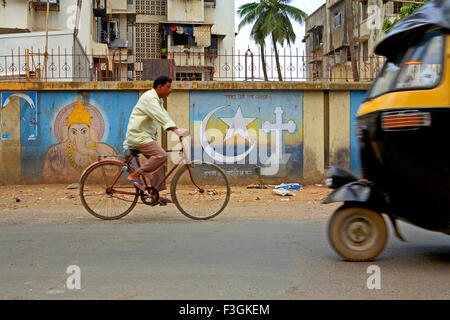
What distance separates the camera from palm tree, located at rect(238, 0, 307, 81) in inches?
1879

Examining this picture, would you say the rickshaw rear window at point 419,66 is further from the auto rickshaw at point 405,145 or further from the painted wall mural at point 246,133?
the painted wall mural at point 246,133

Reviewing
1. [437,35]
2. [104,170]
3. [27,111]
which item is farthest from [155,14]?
[437,35]

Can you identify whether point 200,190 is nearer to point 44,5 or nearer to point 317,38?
point 44,5

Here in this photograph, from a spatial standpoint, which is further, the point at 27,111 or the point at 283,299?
the point at 27,111

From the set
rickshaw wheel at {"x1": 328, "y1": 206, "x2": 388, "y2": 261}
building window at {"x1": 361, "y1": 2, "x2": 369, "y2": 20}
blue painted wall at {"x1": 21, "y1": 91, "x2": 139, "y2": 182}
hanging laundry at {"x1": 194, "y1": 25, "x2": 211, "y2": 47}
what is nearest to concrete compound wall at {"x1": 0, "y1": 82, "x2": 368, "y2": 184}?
blue painted wall at {"x1": 21, "y1": 91, "x2": 139, "y2": 182}

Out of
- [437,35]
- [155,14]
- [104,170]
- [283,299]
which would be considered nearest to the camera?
[283,299]

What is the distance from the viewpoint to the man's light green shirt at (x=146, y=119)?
652 cm

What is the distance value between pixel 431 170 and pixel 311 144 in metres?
8.11

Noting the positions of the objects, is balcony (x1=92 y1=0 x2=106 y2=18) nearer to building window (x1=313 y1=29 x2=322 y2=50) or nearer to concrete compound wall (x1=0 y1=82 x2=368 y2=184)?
building window (x1=313 y1=29 x2=322 y2=50)

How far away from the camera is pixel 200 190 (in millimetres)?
6672

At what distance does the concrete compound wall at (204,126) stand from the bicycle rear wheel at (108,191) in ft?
16.1

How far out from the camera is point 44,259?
4.46 meters

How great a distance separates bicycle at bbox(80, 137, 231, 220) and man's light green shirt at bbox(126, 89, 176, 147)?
23 centimetres

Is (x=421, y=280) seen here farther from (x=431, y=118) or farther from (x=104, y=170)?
(x=104, y=170)
